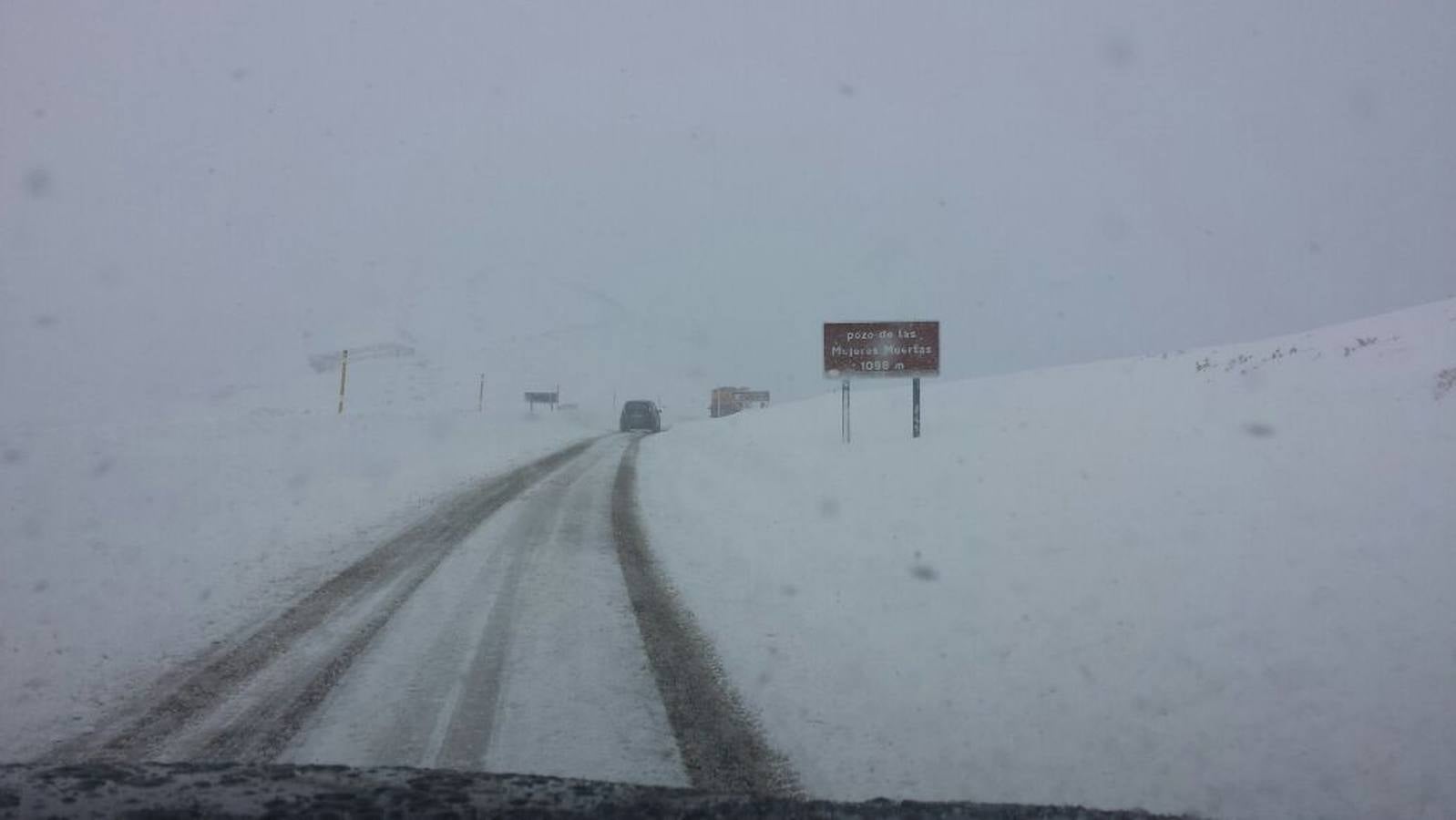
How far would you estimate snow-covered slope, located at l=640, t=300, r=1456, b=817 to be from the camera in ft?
15.6

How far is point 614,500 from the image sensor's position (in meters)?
16.1

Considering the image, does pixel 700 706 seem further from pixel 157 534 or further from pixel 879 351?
pixel 879 351

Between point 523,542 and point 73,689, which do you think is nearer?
point 73,689

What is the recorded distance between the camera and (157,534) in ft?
37.4

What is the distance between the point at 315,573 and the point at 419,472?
10.1m

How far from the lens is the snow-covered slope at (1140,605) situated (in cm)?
475

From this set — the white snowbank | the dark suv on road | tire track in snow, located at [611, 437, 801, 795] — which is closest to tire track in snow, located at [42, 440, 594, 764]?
the white snowbank

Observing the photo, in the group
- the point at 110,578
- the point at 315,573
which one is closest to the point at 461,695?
the point at 315,573

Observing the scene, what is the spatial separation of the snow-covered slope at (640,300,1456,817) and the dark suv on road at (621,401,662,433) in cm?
2998

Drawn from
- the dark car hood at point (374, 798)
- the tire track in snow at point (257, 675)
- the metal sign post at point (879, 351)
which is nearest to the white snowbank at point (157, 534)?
the tire track in snow at point (257, 675)

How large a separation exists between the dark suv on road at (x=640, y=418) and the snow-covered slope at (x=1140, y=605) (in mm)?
29984

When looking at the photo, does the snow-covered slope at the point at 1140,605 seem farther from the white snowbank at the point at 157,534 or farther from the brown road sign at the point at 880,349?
the brown road sign at the point at 880,349

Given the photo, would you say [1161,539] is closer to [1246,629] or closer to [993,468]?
[1246,629]

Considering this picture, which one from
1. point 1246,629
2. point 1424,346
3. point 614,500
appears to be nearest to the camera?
point 1246,629
